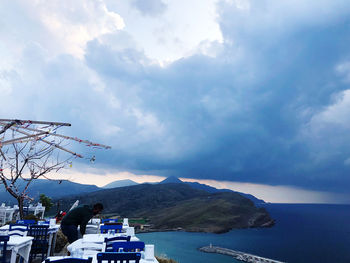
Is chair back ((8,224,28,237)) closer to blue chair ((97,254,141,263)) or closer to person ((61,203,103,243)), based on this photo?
person ((61,203,103,243))

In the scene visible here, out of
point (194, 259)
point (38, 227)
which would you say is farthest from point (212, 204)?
point (38, 227)

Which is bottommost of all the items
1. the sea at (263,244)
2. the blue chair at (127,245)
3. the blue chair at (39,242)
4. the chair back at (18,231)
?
the sea at (263,244)

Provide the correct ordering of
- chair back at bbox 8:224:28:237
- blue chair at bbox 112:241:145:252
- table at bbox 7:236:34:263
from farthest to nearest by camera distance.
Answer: chair back at bbox 8:224:28:237
table at bbox 7:236:34:263
blue chair at bbox 112:241:145:252

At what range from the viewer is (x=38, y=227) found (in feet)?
25.0

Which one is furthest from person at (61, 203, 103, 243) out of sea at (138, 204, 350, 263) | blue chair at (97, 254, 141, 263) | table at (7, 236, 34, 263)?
sea at (138, 204, 350, 263)

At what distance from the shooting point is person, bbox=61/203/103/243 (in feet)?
25.4

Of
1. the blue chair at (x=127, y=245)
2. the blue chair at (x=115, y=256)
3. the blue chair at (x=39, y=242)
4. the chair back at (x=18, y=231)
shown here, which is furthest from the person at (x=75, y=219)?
the blue chair at (x=115, y=256)

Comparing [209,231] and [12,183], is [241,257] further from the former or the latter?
[12,183]

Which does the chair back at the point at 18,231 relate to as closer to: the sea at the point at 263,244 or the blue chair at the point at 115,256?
the blue chair at the point at 115,256

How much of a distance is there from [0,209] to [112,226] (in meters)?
12.2

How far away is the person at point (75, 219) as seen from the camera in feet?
25.4

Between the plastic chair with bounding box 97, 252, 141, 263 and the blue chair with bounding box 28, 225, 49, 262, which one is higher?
the plastic chair with bounding box 97, 252, 141, 263

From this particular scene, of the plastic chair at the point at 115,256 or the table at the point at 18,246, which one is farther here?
the table at the point at 18,246

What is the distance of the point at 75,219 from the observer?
7805 millimetres
